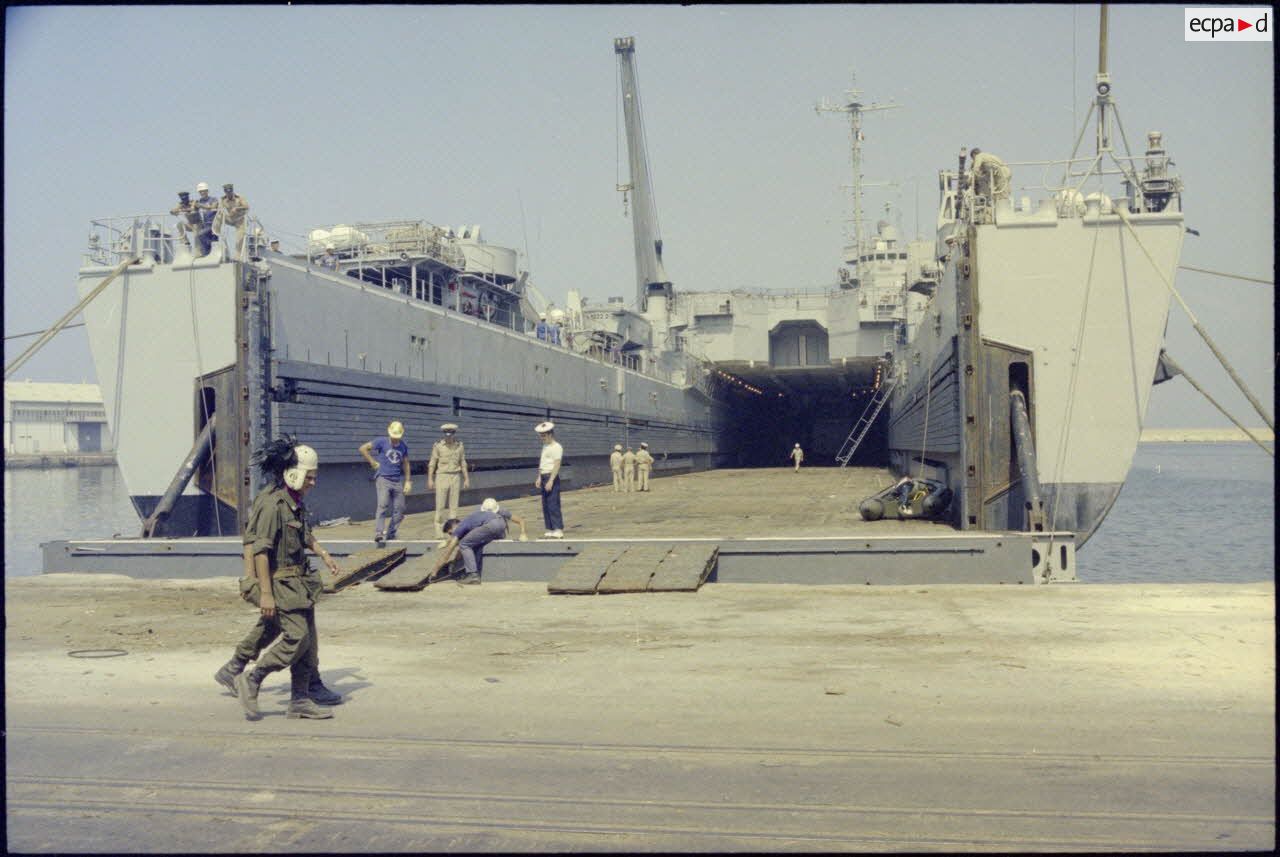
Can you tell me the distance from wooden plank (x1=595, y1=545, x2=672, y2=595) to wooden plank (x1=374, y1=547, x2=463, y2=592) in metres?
2.23

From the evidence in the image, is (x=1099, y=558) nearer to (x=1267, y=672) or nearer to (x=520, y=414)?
(x=520, y=414)

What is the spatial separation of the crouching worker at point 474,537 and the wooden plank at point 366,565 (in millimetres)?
800

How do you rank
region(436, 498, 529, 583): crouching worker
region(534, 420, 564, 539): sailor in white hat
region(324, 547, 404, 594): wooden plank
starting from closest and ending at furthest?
region(324, 547, 404, 594): wooden plank
region(436, 498, 529, 583): crouching worker
region(534, 420, 564, 539): sailor in white hat

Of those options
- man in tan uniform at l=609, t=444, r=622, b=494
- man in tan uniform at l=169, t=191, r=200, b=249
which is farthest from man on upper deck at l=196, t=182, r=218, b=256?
man in tan uniform at l=609, t=444, r=622, b=494

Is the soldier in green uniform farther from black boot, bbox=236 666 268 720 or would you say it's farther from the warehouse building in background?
the warehouse building in background

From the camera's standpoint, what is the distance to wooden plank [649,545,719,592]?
12.6 m

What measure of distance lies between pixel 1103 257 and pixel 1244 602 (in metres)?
6.26

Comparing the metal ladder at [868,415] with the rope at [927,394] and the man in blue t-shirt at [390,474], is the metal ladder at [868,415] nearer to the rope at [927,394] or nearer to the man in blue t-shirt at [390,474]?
the rope at [927,394]

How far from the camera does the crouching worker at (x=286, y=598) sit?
7.33 meters

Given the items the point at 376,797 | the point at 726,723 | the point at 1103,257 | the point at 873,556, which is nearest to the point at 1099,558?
the point at 1103,257

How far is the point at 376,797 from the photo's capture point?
5.63m

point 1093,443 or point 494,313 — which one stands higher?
point 494,313

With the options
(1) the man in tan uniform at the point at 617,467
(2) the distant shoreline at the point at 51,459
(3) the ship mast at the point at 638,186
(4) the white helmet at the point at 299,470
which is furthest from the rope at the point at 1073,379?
(2) the distant shoreline at the point at 51,459

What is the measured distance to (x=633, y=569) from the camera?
13242 millimetres
